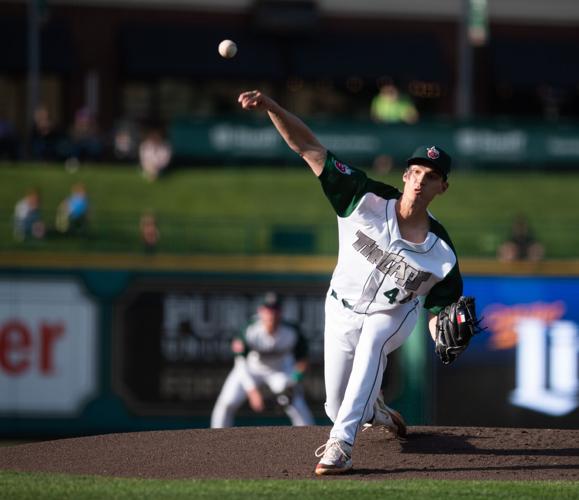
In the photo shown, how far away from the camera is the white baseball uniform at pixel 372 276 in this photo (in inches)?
275

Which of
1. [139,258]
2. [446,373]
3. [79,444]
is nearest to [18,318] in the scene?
[139,258]

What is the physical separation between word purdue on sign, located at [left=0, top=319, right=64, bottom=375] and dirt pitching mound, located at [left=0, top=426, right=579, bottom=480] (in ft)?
21.4

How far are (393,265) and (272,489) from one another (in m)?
1.50

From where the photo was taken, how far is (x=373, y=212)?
7043 mm

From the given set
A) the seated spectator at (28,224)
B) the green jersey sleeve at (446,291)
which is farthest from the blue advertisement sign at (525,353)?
the green jersey sleeve at (446,291)

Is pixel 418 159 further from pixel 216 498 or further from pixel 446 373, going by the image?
pixel 446 373

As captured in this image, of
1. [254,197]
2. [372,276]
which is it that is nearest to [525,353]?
[372,276]

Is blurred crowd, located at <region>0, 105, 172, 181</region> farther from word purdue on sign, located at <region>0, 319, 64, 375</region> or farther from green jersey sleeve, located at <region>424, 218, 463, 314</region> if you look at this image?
green jersey sleeve, located at <region>424, 218, 463, 314</region>

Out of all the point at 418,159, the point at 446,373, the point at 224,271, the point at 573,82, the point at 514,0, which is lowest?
the point at 446,373

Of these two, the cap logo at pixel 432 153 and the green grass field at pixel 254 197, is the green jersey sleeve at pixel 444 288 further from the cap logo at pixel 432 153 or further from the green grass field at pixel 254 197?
the green grass field at pixel 254 197

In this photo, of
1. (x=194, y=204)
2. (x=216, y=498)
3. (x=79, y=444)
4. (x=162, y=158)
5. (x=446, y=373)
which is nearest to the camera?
(x=216, y=498)

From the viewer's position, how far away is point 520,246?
1641cm

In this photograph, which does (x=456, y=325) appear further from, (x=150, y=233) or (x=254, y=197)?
(x=254, y=197)

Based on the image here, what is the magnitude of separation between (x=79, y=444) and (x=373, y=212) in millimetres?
2566
